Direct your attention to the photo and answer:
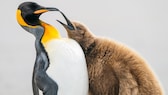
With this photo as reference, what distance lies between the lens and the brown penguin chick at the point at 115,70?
91 cm

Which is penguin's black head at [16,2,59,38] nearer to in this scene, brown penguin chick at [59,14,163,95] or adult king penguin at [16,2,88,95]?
adult king penguin at [16,2,88,95]

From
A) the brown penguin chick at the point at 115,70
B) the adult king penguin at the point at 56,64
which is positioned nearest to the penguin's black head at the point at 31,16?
the adult king penguin at the point at 56,64

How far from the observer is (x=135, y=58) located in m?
0.93

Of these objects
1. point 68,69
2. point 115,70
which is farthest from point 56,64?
point 115,70

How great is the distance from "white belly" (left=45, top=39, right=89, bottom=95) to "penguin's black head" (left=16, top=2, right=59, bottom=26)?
0.09m

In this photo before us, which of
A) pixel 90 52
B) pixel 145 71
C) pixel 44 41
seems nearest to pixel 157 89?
pixel 145 71

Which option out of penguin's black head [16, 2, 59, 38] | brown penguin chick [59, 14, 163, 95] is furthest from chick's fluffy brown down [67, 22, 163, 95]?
penguin's black head [16, 2, 59, 38]

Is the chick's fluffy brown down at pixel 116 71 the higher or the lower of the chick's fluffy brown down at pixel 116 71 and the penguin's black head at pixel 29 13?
the lower

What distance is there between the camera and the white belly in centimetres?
91

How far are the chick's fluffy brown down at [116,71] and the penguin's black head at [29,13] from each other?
119 millimetres

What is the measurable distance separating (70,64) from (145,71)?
168 millimetres

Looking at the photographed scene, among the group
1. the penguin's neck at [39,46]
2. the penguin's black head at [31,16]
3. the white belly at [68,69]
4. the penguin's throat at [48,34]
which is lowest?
the white belly at [68,69]

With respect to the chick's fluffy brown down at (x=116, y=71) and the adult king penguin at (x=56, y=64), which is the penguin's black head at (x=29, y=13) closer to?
the adult king penguin at (x=56, y=64)

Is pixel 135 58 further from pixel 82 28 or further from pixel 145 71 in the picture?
pixel 82 28
